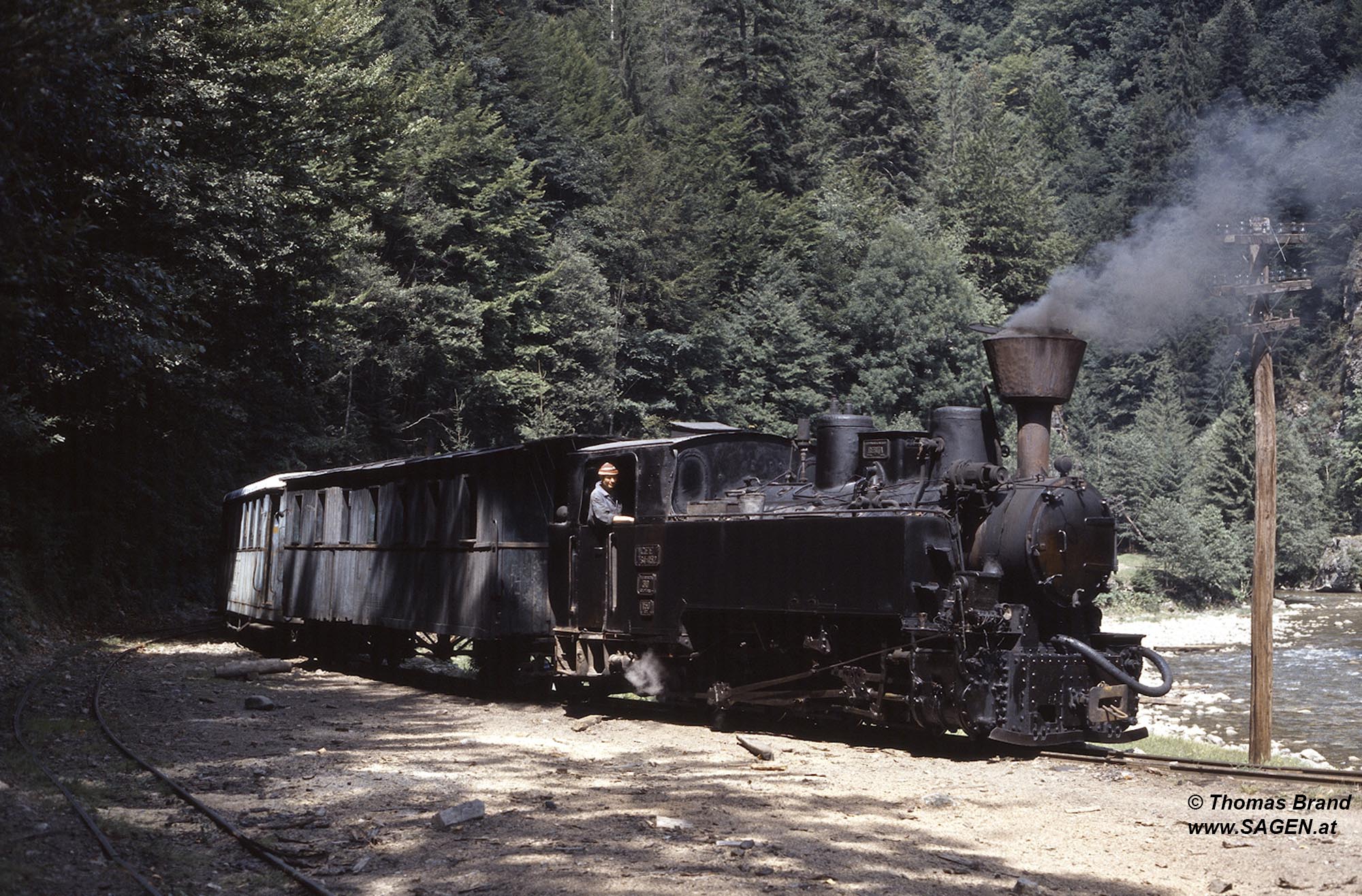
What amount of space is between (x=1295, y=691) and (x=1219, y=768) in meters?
16.9

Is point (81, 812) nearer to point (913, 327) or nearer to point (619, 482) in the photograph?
point (619, 482)

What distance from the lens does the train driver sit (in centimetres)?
1262

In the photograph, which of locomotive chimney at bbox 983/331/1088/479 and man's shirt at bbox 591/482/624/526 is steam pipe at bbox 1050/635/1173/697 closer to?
locomotive chimney at bbox 983/331/1088/479

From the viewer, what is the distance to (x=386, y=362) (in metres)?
34.3

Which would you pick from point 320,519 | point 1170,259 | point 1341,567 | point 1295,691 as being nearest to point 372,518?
point 320,519

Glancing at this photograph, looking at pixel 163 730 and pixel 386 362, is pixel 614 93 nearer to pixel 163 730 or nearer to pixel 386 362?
pixel 386 362

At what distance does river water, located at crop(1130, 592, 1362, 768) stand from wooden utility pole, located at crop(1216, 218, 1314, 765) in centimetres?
383

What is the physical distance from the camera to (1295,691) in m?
23.7

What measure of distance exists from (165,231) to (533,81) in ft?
115

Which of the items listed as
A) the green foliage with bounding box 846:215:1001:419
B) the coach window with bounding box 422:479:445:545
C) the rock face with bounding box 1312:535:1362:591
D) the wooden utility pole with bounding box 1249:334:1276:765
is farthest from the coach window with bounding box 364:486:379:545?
the rock face with bounding box 1312:535:1362:591

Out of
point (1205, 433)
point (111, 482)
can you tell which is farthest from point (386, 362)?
point (1205, 433)

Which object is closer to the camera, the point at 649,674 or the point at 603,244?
the point at 649,674

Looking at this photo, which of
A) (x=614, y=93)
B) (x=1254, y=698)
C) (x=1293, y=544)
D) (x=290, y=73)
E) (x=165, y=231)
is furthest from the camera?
(x=614, y=93)

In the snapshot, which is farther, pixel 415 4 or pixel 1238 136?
pixel 415 4
